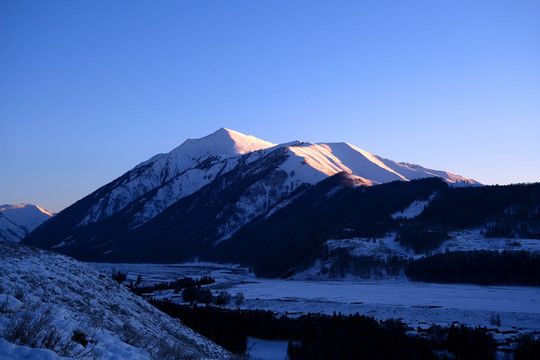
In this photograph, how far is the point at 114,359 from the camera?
1245 centimetres

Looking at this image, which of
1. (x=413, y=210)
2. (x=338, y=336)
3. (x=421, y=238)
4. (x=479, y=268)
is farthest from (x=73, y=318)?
(x=413, y=210)

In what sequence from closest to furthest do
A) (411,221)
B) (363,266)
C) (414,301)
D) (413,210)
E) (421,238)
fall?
1. (414,301)
2. (363,266)
3. (421,238)
4. (411,221)
5. (413,210)

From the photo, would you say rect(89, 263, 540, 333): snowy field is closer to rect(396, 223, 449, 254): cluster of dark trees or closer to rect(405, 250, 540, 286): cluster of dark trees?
rect(405, 250, 540, 286): cluster of dark trees

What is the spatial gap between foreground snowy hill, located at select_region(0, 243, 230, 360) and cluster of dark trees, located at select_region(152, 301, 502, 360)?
16066mm

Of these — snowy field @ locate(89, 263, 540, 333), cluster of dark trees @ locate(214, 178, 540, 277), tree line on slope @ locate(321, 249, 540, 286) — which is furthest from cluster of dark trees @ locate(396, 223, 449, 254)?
snowy field @ locate(89, 263, 540, 333)

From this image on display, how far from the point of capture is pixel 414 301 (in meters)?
75.4

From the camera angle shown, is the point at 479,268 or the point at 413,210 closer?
the point at 479,268

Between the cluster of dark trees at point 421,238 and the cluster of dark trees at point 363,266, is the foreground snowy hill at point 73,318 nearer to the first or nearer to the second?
the cluster of dark trees at point 363,266

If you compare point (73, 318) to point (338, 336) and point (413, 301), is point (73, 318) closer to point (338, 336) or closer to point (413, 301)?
point (338, 336)

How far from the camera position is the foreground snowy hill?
11250 mm

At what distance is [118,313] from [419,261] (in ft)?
312

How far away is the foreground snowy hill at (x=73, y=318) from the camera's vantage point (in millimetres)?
11250

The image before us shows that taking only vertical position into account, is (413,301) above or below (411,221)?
below

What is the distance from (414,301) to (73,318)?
66154 millimetres
